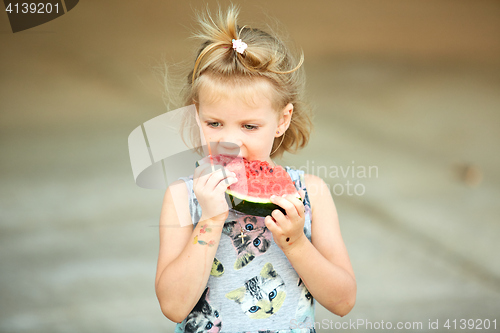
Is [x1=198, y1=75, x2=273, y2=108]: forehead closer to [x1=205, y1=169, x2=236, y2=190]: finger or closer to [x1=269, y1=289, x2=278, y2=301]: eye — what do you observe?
[x1=205, y1=169, x2=236, y2=190]: finger

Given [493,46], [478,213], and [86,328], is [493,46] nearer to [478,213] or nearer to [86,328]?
[478,213]

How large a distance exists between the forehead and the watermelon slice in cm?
26

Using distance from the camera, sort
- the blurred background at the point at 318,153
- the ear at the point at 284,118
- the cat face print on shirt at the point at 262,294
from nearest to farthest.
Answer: the cat face print on shirt at the point at 262,294, the ear at the point at 284,118, the blurred background at the point at 318,153

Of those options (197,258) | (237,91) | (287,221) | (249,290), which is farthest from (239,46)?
(249,290)

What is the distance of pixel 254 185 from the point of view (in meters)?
2.12

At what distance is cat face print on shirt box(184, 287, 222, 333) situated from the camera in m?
2.07

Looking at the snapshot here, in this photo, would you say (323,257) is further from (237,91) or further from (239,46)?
(239,46)

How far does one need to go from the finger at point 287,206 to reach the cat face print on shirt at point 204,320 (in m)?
0.58

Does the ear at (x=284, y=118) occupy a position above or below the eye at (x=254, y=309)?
above

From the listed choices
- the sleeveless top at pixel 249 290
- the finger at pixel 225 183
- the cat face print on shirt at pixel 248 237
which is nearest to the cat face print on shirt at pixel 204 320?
the sleeveless top at pixel 249 290

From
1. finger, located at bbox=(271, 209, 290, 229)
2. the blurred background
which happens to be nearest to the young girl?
finger, located at bbox=(271, 209, 290, 229)

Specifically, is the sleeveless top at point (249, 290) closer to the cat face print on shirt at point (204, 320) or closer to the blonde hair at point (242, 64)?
the cat face print on shirt at point (204, 320)

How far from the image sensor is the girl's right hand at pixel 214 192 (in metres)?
1.89

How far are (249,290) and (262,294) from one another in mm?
63
